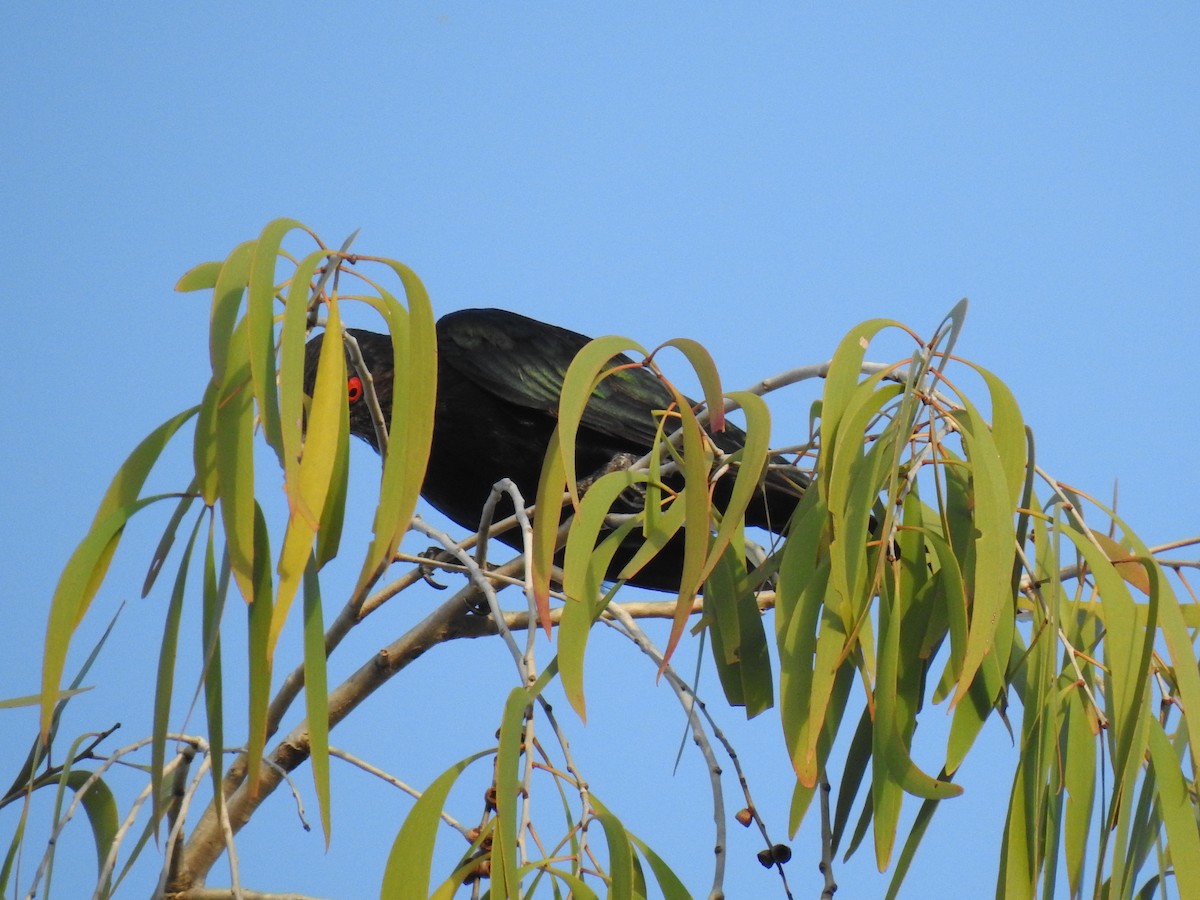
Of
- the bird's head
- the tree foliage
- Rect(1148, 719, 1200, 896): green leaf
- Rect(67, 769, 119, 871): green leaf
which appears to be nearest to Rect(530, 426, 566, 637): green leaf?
the tree foliage

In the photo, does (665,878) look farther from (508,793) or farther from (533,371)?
(533,371)

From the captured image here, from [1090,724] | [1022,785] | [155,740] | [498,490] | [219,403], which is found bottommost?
[155,740]

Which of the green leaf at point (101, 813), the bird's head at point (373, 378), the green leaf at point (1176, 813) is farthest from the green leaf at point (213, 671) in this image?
the bird's head at point (373, 378)

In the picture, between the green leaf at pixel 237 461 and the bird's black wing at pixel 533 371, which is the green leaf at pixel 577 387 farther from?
the bird's black wing at pixel 533 371

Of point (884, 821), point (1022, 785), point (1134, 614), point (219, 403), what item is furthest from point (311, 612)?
point (1134, 614)

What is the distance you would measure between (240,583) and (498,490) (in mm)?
625

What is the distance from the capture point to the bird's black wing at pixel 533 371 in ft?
12.9

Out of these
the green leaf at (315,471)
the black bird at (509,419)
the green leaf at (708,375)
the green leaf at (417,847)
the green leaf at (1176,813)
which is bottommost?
the green leaf at (417,847)

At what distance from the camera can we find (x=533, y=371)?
4035 millimetres

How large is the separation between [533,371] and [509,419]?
0.58 ft

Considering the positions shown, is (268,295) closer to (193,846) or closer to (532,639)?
(532,639)

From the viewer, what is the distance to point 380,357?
4.14 m

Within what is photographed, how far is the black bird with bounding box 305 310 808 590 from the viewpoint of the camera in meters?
3.93

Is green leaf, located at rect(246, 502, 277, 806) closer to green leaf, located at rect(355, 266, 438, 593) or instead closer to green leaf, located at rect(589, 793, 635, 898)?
green leaf, located at rect(355, 266, 438, 593)
